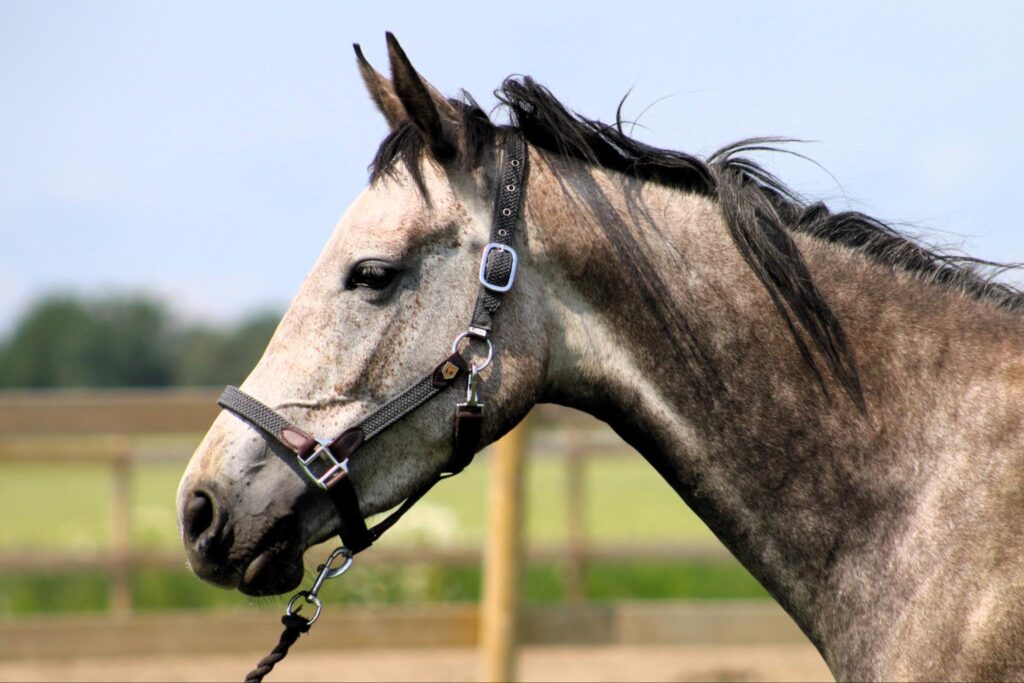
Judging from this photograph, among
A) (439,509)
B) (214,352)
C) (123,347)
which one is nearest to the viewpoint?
(439,509)

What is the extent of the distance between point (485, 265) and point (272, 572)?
2.75 ft

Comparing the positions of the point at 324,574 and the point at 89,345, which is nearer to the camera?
the point at 324,574

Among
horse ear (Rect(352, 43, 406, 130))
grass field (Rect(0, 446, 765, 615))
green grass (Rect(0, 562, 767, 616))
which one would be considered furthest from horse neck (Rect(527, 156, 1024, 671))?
green grass (Rect(0, 562, 767, 616))

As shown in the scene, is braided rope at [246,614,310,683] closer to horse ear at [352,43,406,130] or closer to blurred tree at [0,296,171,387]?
horse ear at [352,43,406,130]

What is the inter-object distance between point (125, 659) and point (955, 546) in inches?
195

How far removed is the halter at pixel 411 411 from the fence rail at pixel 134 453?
9.19 ft

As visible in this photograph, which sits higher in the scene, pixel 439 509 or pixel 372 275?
pixel 372 275

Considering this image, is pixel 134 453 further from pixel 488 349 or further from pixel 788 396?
pixel 788 396

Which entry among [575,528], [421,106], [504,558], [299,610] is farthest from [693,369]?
[575,528]

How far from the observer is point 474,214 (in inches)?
98.6

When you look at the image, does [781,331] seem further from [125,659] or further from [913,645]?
[125,659]

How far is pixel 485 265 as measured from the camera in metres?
2.44

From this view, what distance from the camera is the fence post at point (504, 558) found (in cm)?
511

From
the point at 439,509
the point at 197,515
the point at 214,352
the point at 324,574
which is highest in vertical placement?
the point at 197,515
